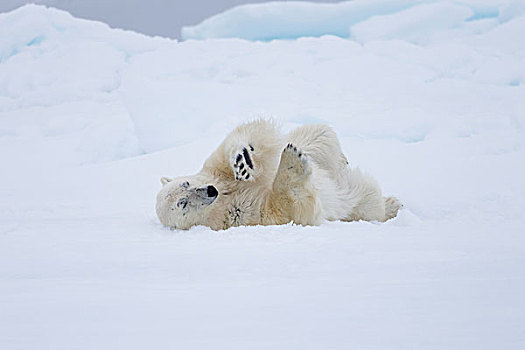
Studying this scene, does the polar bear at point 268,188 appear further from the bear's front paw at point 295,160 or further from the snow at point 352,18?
the snow at point 352,18

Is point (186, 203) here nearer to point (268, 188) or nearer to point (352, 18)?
point (268, 188)

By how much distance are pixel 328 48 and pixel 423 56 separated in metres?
1.71

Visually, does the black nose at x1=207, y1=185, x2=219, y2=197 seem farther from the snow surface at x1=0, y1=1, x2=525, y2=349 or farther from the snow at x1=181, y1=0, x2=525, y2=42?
the snow at x1=181, y1=0, x2=525, y2=42

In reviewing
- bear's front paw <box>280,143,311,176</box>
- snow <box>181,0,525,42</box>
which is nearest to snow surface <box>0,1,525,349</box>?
bear's front paw <box>280,143,311,176</box>

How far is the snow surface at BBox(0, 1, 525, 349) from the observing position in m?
0.98

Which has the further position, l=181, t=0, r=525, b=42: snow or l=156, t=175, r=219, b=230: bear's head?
l=181, t=0, r=525, b=42: snow

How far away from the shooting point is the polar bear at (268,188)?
6.93 feet

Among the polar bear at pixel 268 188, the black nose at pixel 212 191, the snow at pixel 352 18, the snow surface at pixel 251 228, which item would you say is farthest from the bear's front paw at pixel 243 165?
the snow at pixel 352 18

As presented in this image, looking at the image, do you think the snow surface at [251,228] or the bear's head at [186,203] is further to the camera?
the bear's head at [186,203]

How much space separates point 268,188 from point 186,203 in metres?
0.42

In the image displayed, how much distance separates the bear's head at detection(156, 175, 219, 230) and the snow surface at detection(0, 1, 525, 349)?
0.26 ft

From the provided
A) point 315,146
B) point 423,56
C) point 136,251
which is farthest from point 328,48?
point 136,251

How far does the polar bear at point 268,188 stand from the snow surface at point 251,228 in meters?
0.14

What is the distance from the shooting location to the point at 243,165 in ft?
7.09
